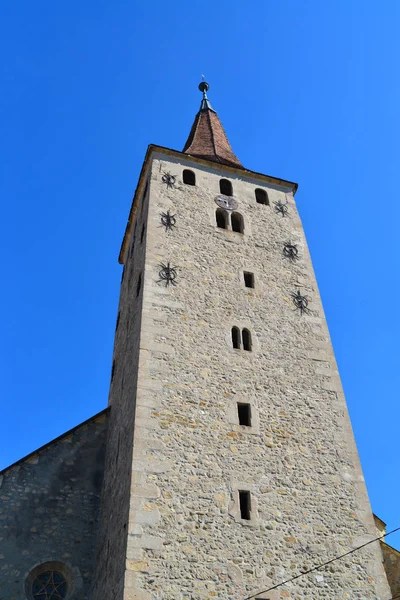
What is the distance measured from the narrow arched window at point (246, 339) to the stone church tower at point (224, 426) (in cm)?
3

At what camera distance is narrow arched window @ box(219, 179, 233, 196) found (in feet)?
67.4

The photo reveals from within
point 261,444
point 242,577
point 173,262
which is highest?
point 173,262

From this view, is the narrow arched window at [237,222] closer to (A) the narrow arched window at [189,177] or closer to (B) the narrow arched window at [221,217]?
(B) the narrow arched window at [221,217]

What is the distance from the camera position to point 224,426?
13633 millimetres

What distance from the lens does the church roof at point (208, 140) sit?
22797mm

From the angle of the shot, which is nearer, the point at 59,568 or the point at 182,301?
the point at 59,568

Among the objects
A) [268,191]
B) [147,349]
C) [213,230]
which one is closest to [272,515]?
[147,349]

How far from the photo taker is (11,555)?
1377cm

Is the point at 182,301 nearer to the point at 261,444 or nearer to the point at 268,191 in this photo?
the point at 261,444

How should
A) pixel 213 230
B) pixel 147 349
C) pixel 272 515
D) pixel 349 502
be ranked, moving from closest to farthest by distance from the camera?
pixel 272 515 → pixel 349 502 → pixel 147 349 → pixel 213 230

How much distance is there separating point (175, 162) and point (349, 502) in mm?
12789

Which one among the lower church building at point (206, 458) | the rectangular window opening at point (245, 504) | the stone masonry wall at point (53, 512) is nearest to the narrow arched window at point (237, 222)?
the lower church building at point (206, 458)

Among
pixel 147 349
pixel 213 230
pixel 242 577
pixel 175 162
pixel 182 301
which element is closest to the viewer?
pixel 242 577

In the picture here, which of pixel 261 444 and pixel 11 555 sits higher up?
pixel 261 444
